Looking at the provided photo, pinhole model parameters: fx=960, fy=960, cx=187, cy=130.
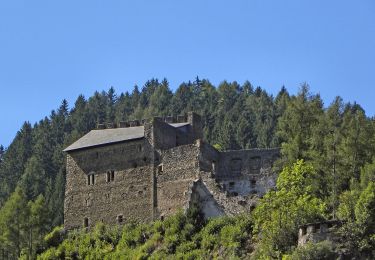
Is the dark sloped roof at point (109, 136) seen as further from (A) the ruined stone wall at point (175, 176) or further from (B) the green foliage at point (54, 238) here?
(B) the green foliage at point (54, 238)

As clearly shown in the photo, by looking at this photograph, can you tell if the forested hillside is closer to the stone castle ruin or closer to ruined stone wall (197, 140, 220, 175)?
the stone castle ruin

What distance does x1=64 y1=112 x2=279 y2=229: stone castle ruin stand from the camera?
73375 millimetres

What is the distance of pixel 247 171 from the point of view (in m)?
75.8

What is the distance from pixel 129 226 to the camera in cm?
7512

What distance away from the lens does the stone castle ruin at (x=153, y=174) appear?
7338cm

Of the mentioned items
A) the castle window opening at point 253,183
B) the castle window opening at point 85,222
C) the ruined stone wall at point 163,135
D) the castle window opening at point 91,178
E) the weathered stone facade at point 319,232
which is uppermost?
the ruined stone wall at point 163,135

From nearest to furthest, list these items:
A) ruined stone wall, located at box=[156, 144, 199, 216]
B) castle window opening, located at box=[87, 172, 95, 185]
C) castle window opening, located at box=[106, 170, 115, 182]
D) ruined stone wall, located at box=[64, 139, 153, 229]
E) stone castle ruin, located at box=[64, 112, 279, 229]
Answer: stone castle ruin, located at box=[64, 112, 279, 229] < ruined stone wall, located at box=[156, 144, 199, 216] < ruined stone wall, located at box=[64, 139, 153, 229] < castle window opening, located at box=[106, 170, 115, 182] < castle window opening, located at box=[87, 172, 95, 185]

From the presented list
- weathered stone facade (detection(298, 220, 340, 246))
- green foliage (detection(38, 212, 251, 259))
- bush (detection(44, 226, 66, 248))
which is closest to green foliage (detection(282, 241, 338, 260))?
weathered stone facade (detection(298, 220, 340, 246))

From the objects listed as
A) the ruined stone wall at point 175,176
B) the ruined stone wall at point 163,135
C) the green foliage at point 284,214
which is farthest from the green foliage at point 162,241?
the ruined stone wall at point 163,135

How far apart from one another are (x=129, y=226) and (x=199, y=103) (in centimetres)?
9627

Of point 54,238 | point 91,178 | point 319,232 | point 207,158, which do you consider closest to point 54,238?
point 54,238

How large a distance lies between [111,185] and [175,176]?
20.2 feet

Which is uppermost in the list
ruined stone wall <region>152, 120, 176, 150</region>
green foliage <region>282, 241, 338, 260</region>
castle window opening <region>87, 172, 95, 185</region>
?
ruined stone wall <region>152, 120, 176, 150</region>

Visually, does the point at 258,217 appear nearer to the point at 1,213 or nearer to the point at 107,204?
the point at 107,204
